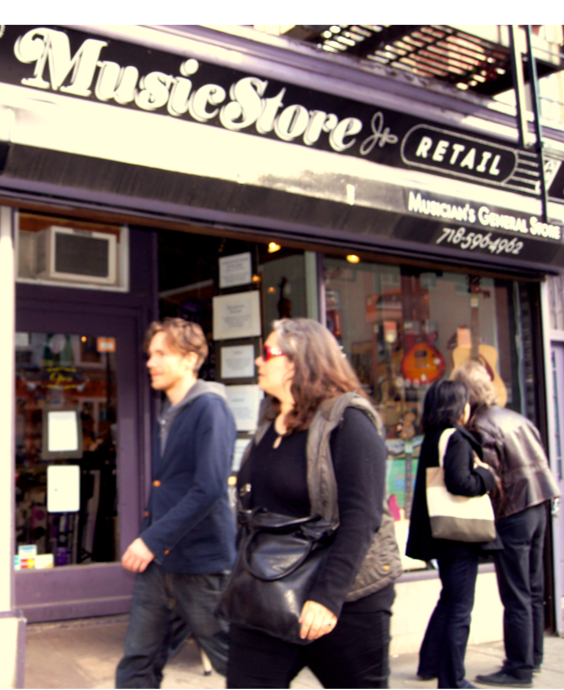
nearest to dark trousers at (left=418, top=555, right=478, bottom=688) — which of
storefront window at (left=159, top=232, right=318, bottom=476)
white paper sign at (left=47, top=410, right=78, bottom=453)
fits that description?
storefront window at (left=159, top=232, right=318, bottom=476)

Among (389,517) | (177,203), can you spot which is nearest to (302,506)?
(389,517)

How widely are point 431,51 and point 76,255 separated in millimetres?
3019

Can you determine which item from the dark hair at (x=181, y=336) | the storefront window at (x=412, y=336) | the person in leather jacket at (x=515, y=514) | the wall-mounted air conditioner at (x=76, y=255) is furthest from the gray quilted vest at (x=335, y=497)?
the wall-mounted air conditioner at (x=76, y=255)

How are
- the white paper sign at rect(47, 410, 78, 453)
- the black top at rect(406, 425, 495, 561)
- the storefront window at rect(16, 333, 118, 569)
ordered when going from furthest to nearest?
the white paper sign at rect(47, 410, 78, 453) → the storefront window at rect(16, 333, 118, 569) → the black top at rect(406, 425, 495, 561)

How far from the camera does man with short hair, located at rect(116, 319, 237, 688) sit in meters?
3.24

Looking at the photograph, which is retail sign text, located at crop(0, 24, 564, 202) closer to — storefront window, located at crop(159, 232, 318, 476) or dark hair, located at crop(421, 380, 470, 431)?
storefront window, located at crop(159, 232, 318, 476)

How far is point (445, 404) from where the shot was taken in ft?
14.1

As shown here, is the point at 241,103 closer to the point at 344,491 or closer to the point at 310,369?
the point at 310,369

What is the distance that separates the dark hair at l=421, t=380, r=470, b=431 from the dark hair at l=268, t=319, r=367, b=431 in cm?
165

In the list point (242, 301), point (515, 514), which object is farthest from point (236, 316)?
point (515, 514)

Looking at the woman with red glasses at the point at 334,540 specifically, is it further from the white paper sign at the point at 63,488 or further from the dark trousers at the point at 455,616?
the white paper sign at the point at 63,488

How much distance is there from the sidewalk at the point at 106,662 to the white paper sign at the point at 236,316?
2.20 meters

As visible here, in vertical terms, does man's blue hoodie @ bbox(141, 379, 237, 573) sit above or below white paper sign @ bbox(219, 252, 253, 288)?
below

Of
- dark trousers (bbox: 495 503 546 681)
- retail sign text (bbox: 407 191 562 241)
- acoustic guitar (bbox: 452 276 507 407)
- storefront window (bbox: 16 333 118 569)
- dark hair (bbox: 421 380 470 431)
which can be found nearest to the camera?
dark hair (bbox: 421 380 470 431)
